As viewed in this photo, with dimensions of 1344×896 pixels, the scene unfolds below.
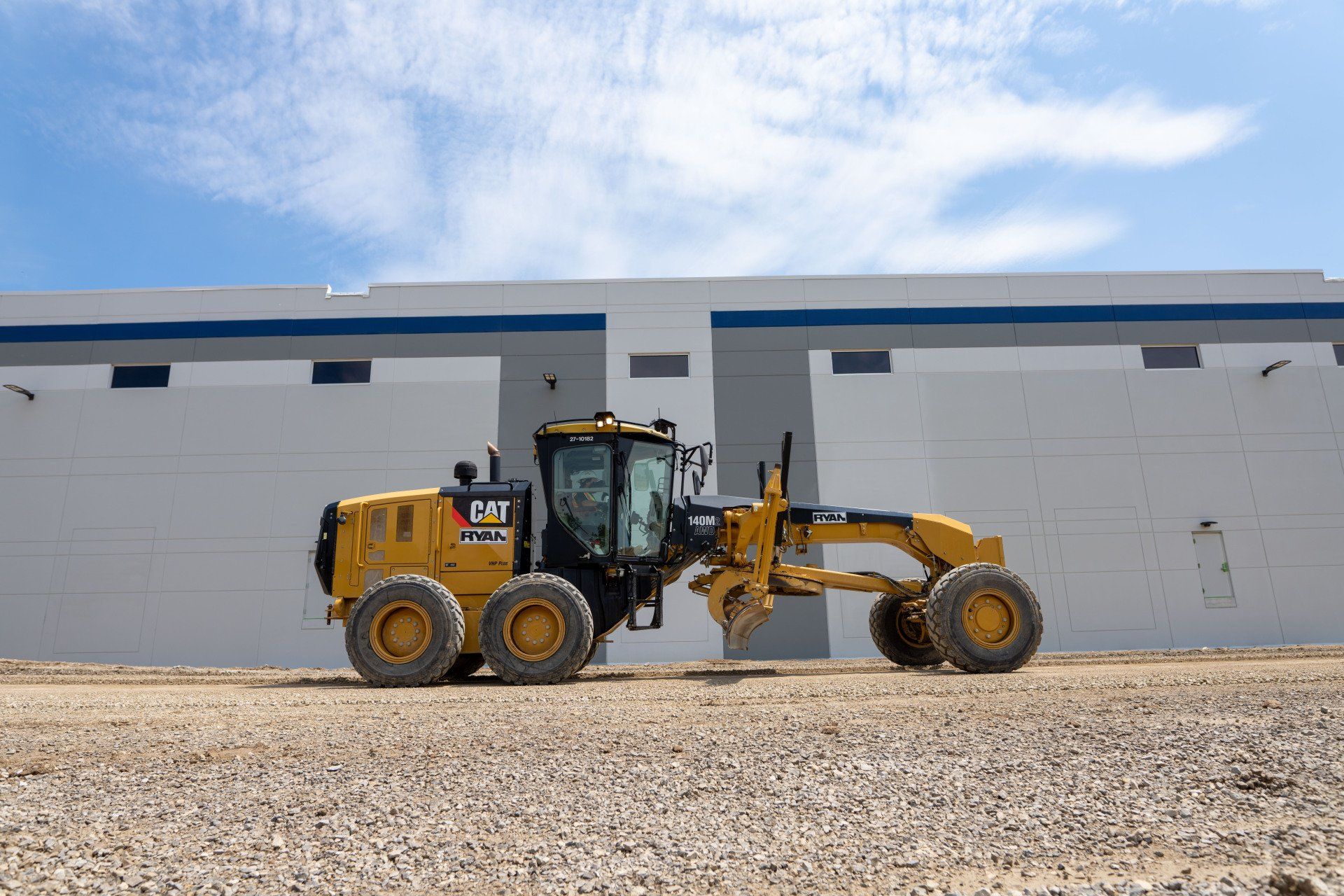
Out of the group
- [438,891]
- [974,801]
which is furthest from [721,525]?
[438,891]

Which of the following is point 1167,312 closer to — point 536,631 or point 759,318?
point 759,318

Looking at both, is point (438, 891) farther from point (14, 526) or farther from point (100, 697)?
point (14, 526)

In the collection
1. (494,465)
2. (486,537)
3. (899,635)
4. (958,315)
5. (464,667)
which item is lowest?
(464,667)

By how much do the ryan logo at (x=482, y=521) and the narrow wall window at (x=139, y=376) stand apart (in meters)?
11.8

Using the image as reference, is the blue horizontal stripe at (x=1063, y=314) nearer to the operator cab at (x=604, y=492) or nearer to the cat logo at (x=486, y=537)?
the operator cab at (x=604, y=492)

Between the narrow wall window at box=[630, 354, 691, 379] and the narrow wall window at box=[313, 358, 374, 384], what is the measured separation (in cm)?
588

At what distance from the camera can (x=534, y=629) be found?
854 cm

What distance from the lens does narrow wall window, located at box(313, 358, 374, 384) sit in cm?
1720

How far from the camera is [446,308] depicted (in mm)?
17547

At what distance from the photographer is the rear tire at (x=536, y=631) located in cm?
835

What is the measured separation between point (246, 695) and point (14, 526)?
42.7 feet

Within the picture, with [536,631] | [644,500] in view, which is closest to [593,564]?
[644,500]

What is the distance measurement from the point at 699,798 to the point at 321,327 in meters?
16.7

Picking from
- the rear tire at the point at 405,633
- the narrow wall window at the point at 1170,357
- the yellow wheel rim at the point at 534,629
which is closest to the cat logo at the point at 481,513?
the rear tire at the point at 405,633
